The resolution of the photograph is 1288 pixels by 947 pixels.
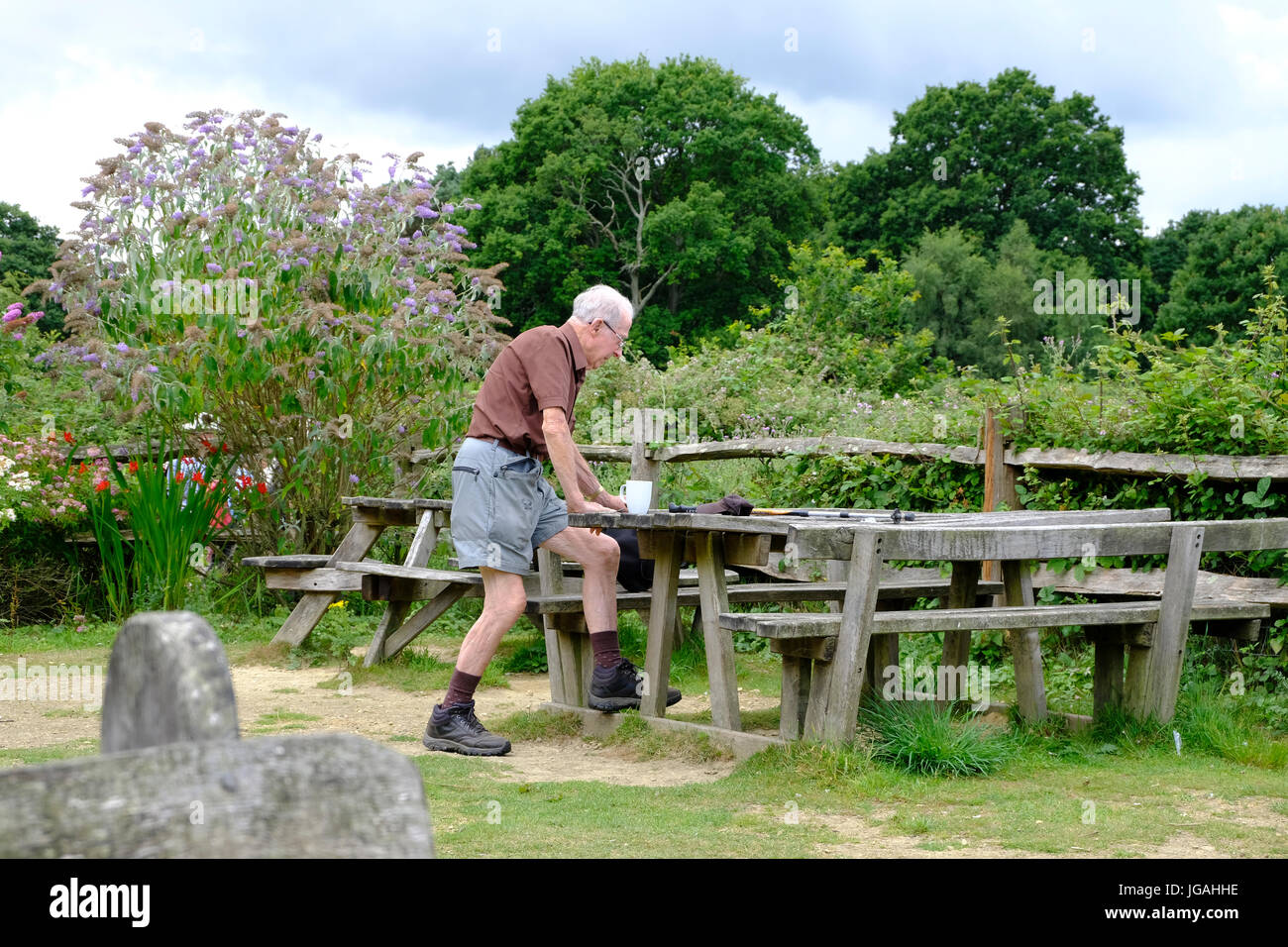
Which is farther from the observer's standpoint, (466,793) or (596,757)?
(596,757)

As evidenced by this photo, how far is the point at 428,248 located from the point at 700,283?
102 feet

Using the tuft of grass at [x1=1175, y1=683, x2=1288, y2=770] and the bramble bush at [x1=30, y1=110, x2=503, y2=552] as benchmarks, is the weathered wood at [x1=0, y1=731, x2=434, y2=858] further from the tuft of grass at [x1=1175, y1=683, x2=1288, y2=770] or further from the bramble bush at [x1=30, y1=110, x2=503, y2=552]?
the bramble bush at [x1=30, y1=110, x2=503, y2=552]

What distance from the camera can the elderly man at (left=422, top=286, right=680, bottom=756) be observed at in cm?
560

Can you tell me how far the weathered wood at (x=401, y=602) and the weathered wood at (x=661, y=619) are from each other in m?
2.30

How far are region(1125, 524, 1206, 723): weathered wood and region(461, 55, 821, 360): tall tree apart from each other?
111 feet

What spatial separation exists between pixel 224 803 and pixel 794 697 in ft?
14.0

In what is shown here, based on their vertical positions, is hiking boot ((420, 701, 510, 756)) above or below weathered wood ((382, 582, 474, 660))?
below

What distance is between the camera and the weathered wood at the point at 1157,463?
6.40 m

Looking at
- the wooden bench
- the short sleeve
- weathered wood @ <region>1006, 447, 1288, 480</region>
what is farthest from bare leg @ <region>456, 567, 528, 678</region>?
weathered wood @ <region>1006, 447, 1288, 480</region>
